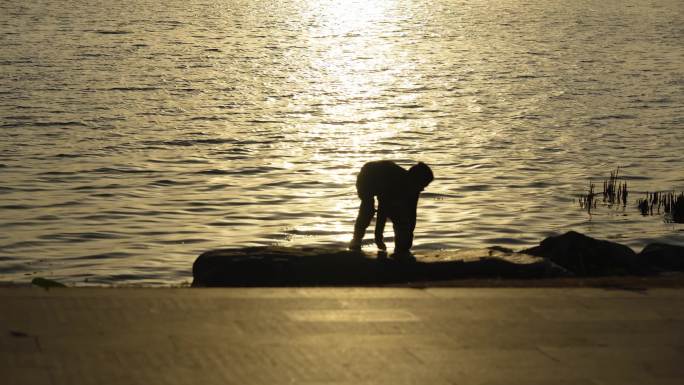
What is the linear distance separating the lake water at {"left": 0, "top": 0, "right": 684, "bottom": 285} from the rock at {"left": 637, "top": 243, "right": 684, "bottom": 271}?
4073 mm

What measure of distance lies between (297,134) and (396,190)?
70.7ft

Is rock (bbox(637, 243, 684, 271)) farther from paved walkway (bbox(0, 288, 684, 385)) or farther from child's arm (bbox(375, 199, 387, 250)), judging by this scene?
paved walkway (bbox(0, 288, 684, 385))

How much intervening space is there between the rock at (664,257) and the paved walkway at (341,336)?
4.51 metres

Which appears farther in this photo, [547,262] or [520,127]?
[520,127]

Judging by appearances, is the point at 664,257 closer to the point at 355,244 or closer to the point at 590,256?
the point at 590,256

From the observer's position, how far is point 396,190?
14.9 metres

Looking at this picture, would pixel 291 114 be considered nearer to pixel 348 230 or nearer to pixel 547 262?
pixel 348 230

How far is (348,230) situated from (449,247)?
2126mm

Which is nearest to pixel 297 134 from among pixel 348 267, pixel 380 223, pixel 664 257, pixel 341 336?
pixel 664 257

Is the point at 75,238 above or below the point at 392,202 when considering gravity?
below

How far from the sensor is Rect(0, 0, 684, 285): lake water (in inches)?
870

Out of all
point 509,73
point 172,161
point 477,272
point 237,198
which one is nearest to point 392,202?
point 477,272

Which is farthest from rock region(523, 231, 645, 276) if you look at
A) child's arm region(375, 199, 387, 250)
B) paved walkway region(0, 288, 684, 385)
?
paved walkway region(0, 288, 684, 385)

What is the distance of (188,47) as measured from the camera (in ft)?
216
